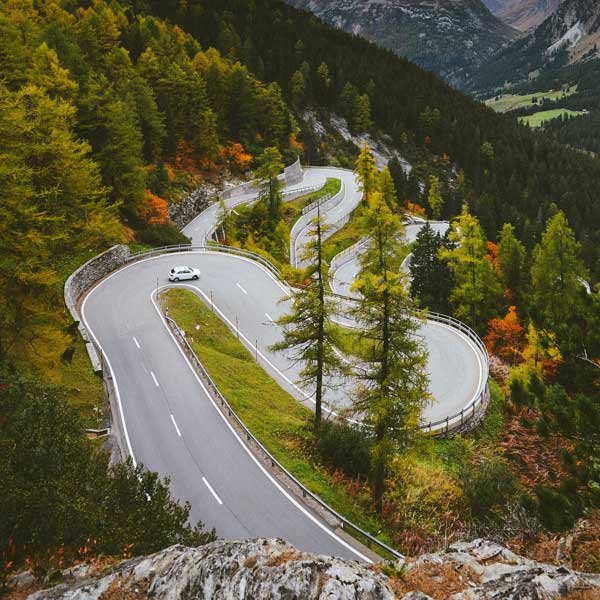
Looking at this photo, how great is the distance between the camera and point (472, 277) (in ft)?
128

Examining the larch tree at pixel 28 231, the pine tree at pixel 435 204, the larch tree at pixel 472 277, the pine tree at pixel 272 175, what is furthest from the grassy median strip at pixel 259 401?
the pine tree at pixel 435 204

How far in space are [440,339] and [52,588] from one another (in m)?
29.1

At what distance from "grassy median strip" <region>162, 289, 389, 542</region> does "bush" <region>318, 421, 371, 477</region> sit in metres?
0.67

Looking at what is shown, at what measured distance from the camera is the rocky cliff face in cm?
773

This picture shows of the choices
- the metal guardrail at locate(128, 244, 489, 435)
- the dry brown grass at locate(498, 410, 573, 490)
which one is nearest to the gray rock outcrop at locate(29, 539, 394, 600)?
the dry brown grass at locate(498, 410, 573, 490)

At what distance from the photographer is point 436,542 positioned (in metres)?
17.3

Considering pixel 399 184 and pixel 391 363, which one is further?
pixel 399 184

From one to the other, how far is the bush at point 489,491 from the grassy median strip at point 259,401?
3.82m

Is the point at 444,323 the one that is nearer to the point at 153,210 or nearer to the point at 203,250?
the point at 203,250

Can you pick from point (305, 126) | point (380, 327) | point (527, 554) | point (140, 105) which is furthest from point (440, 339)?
point (305, 126)

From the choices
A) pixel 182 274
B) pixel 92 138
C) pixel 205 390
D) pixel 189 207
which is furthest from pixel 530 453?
pixel 189 207

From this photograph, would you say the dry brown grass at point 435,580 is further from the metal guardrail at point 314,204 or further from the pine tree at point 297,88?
the pine tree at point 297,88

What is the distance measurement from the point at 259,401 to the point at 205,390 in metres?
2.93

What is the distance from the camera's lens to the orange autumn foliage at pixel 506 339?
38594mm
